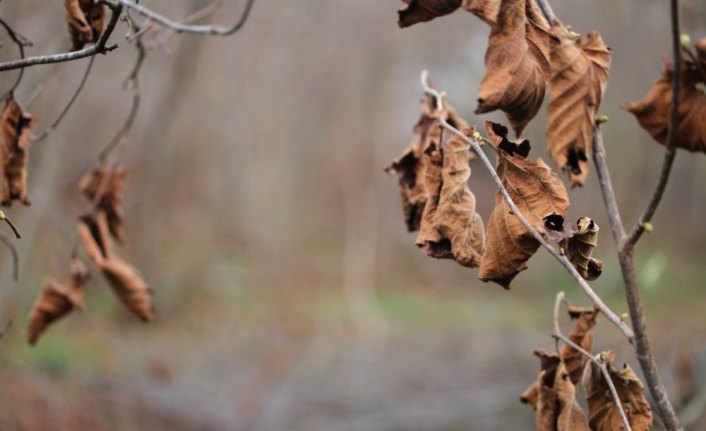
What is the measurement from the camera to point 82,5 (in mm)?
2023

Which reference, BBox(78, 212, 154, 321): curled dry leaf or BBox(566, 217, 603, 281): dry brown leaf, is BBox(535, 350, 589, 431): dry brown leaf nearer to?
BBox(566, 217, 603, 281): dry brown leaf

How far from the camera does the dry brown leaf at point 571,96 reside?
1.45 meters

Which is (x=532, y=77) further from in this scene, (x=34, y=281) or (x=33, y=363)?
(x=34, y=281)

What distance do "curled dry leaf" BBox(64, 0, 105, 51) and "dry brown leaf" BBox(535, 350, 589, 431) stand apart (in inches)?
52.4

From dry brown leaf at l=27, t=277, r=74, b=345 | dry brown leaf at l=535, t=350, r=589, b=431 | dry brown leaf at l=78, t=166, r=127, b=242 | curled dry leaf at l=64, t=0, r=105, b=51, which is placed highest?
curled dry leaf at l=64, t=0, r=105, b=51

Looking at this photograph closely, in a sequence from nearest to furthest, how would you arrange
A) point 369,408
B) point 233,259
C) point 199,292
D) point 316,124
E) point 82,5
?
point 82,5 → point 369,408 → point 199,292 → point 233,259 → point 316,124

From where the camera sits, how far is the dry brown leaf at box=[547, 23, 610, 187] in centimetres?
145

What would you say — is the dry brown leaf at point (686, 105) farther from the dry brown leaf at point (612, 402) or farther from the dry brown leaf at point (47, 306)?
the dry brown leaf at point (47, 306)

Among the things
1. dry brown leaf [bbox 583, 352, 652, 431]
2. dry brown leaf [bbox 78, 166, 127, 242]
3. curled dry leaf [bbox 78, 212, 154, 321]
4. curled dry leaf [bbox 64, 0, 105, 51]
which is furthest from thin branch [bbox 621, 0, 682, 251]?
dry brown leaf [bbox 78, 166, 127, 242]

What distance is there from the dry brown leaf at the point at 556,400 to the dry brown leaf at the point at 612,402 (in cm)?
4

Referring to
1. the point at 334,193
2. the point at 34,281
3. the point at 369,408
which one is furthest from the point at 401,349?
the point at 334,193

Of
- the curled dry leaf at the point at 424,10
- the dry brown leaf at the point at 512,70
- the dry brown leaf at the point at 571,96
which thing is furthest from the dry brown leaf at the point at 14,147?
the dry brown leaf at the point at 571,96

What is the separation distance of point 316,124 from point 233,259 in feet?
10.4

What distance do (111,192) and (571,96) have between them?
173cm
